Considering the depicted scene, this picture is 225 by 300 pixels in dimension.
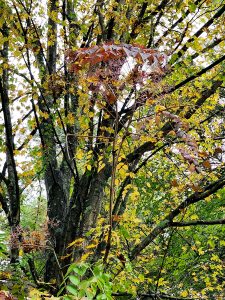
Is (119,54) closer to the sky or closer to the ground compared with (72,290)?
closer to the sky

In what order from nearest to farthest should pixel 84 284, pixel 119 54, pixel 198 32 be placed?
pixel 84 284 < pixel 119 54 < pixel 198 32

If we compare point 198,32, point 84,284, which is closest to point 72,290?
point 84,284

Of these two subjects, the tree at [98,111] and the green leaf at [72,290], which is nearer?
the green leaf at [72,290]

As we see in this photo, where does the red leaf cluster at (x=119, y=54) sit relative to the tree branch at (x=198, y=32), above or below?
below

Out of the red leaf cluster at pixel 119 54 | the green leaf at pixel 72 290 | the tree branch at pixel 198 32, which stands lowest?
the green leaf at pixel 72 290

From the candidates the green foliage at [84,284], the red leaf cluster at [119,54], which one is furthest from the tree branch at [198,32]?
the green foliage at [84,284]

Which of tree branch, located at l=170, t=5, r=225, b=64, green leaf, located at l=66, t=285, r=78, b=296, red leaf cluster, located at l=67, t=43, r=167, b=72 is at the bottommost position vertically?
green leaf, located at l=66, t=285, r=78, b=296

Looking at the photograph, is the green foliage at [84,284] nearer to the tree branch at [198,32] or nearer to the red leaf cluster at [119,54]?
the red leaf cluster at [119,54]

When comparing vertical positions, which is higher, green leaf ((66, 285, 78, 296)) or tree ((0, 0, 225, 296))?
tree ((0, 0, 225, 296))

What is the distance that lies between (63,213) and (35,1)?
2410 millimetres

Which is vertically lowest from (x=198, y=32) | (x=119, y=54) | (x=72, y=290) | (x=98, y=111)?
(x=72, y=290)

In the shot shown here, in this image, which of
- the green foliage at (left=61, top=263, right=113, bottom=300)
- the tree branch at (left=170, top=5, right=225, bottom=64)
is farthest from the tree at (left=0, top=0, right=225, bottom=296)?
the green foliage at (left=61, top=263, right=113, bottom=300)

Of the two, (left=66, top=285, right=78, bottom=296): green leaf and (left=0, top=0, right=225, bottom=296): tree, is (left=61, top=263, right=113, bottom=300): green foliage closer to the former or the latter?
(left=66, top=285, right=78, bottom=296): green leaf

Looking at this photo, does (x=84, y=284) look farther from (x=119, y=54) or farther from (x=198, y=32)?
(x=198, y=32)
